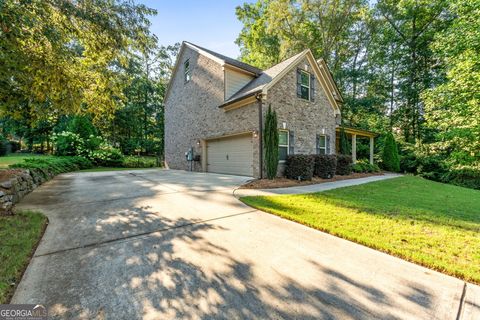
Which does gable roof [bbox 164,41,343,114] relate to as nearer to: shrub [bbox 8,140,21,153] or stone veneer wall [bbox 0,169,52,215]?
stone veneer wall [bbox 0,169,52,215]

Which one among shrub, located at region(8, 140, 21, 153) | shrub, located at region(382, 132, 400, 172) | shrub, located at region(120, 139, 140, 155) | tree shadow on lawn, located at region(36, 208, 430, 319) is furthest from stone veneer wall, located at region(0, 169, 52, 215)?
shrub, located at region(8, 140, 21, 153)

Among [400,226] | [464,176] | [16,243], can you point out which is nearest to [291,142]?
[400,226]

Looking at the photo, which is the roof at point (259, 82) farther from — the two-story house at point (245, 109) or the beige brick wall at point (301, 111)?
the beige brick wall at point (301, 111)

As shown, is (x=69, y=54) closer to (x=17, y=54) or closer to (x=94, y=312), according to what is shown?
(x=17, y=54)

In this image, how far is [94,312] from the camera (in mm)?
1895

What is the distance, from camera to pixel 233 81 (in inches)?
472

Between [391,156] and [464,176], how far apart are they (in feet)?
14.6

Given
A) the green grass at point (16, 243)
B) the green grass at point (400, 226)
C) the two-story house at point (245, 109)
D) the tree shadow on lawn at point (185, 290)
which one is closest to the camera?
the tree shadow on lawn at point (185, 290)

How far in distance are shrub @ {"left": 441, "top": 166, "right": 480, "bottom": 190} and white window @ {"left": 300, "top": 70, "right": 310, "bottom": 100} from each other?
11419 millimetres

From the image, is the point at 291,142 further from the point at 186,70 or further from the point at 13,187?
the point at 13,187

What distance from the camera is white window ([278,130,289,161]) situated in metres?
10.6

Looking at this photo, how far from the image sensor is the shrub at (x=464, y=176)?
14.0 meters

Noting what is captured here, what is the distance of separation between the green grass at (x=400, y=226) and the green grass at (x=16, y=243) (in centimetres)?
396

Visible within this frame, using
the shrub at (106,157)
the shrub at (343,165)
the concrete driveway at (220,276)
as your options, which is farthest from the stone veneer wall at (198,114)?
the concrete driveway at (220,276)
